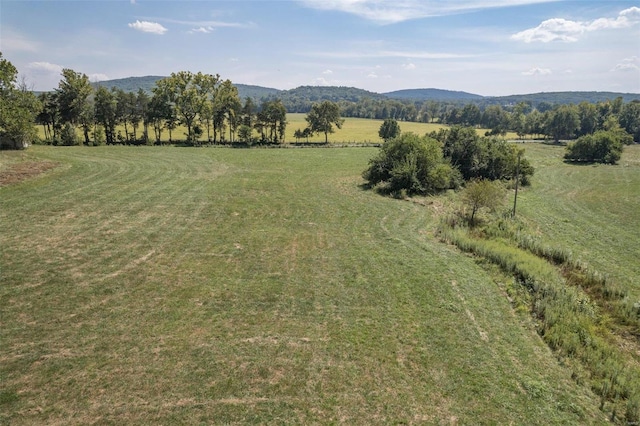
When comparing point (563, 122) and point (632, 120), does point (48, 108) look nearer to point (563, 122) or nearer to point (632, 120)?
point (563, 122)

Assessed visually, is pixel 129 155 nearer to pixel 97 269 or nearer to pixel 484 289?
pixel 97 269

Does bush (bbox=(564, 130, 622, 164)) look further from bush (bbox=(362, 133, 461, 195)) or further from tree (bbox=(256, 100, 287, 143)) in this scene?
tree (bbox=(256, 100, 287, 143))

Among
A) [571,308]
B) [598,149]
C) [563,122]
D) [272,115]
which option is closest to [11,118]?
[272,115]

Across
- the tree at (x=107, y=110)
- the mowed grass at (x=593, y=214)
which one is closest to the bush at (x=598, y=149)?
the mowed grass at (x=593, y=214)

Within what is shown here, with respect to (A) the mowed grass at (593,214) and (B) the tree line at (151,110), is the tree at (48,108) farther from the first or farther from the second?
(A) the mowed grass at (593,214)

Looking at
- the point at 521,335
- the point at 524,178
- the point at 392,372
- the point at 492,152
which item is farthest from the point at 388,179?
the point at 392,372

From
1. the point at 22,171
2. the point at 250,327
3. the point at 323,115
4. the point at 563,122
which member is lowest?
the point at 250,327

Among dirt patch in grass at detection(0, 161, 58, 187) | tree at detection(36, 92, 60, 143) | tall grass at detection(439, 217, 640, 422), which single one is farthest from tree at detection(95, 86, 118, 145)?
tall grass at detection(439, 217, 640, 422)
